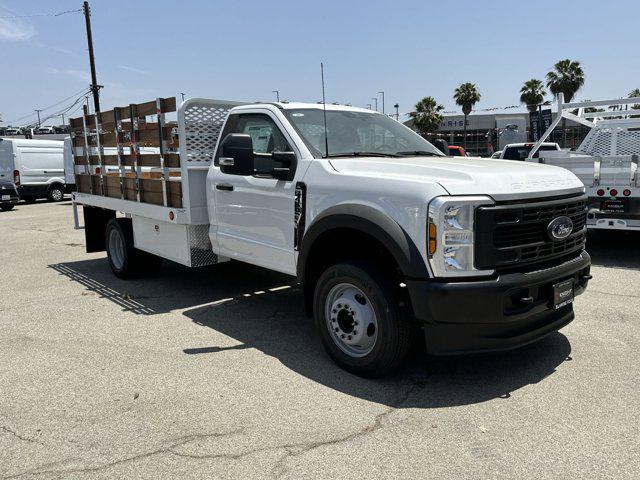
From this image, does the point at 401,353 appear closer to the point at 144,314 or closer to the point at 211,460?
the point at 211,460

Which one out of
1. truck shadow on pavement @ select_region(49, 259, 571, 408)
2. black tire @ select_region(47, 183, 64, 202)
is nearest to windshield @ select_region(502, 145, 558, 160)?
truck shadow on pavement @ select_region(49, 259, 571, 408)

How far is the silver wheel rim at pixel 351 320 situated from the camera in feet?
13.2

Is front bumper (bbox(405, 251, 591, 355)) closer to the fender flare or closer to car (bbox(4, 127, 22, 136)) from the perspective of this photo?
the fender flare

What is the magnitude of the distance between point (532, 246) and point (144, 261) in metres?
5.35

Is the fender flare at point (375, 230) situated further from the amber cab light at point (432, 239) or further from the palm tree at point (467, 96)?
the palm tree at point (467, 96)

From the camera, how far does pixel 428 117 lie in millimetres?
56500

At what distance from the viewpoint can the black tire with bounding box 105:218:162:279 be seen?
7.27 metres

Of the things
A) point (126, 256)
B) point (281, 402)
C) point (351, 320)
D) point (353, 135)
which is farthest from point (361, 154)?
point (126, 256)

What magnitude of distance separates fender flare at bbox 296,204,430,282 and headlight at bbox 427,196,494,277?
11 centimetres

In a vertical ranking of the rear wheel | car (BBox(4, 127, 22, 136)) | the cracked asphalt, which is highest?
car (BBox(4, 127, 22, 136))

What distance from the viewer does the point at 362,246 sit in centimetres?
426

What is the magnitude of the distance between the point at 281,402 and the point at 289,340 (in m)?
1.28

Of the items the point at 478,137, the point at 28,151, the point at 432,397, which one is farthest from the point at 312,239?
the point at 478,137

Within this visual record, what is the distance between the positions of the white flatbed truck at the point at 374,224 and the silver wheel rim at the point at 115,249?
174 cm
